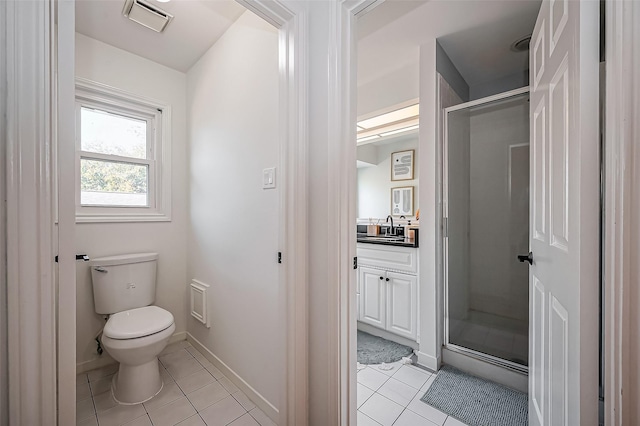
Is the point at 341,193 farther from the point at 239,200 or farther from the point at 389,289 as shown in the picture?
the point at 389,289

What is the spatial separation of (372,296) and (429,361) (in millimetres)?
638

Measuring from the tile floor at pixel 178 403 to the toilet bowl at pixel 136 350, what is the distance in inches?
2.4

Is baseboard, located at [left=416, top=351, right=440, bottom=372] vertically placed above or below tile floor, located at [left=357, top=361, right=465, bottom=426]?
above

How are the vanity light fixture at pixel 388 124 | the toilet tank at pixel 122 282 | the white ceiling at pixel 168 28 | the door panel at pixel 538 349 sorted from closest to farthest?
the door panel at pixel 538 349 < the white ceiling at pixel 168 28 < the toilet tank at pixel 122 282 < the vanity light fixture at pixel 388 124

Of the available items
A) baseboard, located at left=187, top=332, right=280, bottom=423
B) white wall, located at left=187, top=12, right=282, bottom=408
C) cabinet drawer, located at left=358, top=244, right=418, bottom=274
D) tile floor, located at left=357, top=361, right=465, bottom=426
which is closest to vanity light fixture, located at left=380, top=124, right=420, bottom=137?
cabinet drawer, located at left=358, top=244, right=418, bottom=274

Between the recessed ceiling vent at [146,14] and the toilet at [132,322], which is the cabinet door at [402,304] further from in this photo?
the recessed ceiling vent at [146,14]

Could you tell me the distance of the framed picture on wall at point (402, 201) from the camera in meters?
2.97

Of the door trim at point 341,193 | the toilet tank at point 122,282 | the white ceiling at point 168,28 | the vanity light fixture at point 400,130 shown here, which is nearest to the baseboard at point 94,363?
the toilet tank at point 122,282

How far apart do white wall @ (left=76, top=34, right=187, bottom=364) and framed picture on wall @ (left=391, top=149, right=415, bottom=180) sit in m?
2.17

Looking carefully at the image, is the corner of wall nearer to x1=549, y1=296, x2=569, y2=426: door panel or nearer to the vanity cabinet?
the vanity cabinet

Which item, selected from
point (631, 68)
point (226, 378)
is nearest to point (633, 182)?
point (631, 68)

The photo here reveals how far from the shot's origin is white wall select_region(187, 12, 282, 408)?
1485 millimetres

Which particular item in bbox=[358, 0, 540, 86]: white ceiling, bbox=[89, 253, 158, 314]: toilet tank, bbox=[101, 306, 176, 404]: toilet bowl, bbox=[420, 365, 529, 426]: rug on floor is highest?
bbox=[358, 0, 540, 86]: white ceiling

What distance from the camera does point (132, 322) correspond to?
168cm
